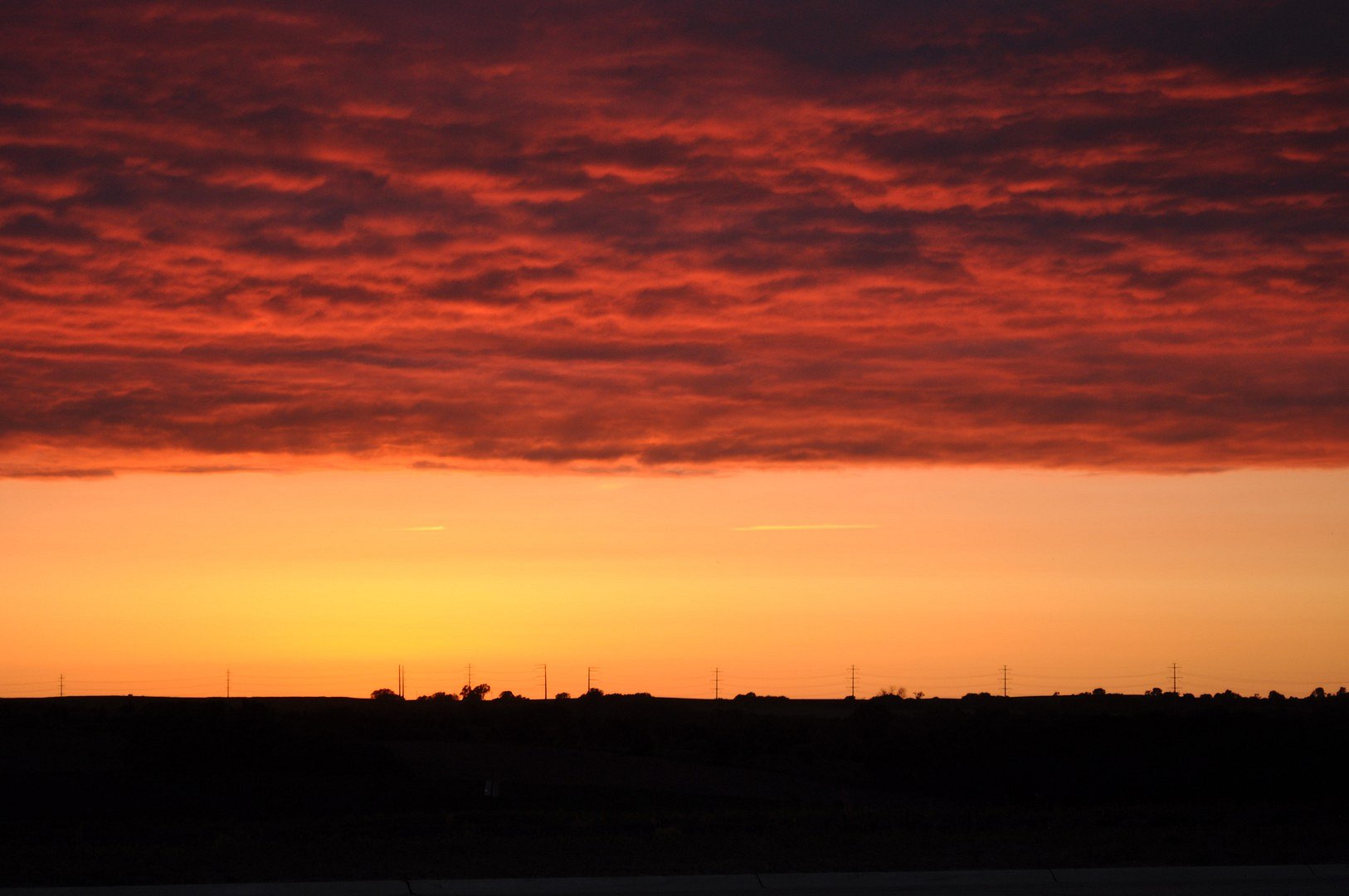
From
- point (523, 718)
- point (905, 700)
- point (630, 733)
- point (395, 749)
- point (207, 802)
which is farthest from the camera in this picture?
point (905, 700)

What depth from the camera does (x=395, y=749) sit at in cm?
3400

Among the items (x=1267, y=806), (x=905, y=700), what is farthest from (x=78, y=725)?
(x=905, y=700)

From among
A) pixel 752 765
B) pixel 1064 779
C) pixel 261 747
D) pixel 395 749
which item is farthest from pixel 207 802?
pixel 1064 779

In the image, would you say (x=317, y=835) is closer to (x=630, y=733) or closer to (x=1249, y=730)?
(x=1249, y=730)

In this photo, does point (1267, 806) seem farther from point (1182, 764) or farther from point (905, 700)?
point (905, 700)

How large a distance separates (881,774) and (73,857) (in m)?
21.9

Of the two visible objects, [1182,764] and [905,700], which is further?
[905,700]

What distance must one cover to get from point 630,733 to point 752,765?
6869 mm

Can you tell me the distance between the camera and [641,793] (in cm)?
2764

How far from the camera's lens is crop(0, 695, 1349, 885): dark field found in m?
14.0

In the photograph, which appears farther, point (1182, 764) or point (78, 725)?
point (78, 725)

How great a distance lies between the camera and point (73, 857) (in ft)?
46.1

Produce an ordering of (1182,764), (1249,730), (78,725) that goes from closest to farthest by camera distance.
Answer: (1182,764), (1249,730), (78,725)

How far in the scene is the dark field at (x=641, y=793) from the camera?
46.1ft
